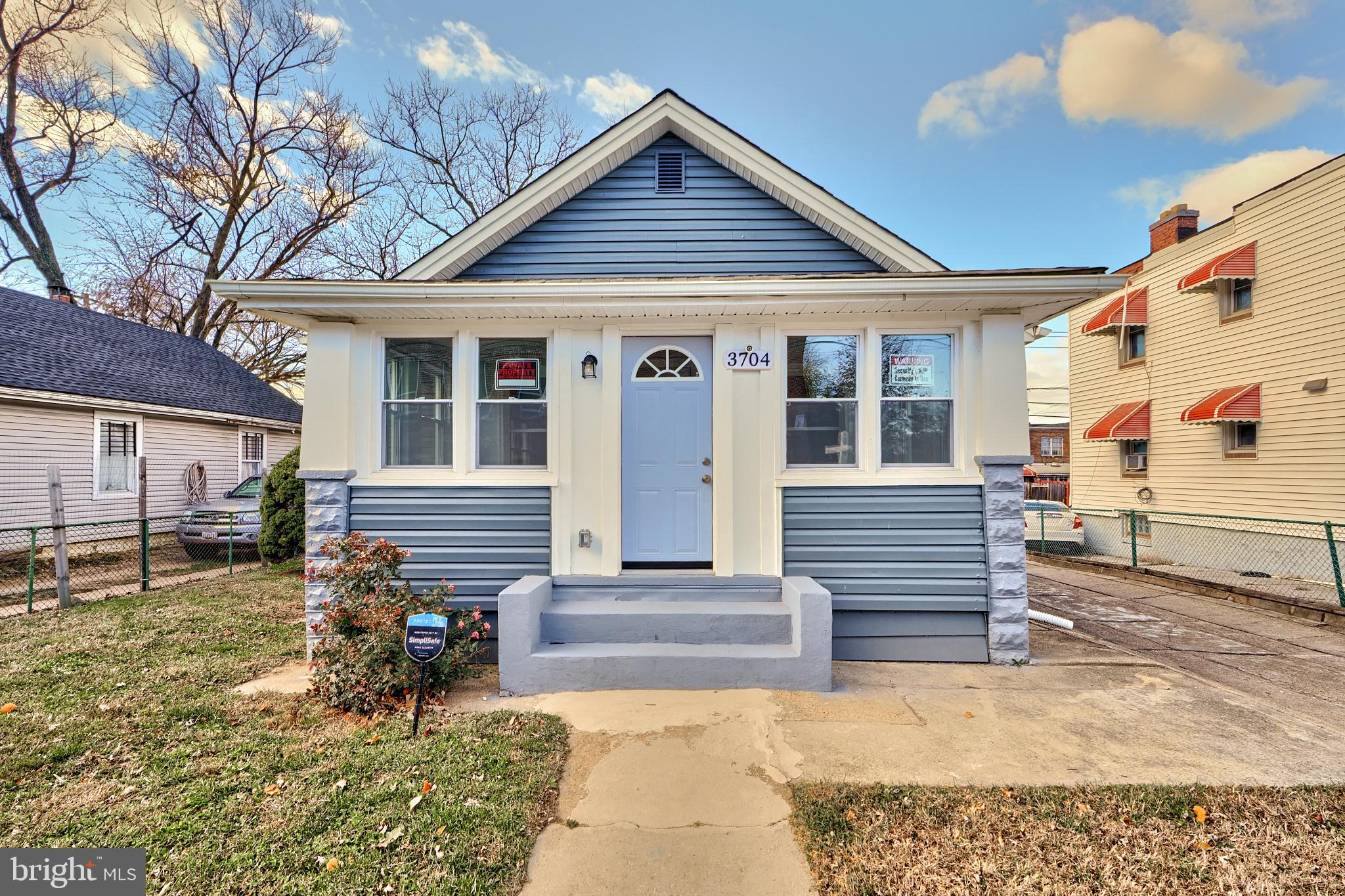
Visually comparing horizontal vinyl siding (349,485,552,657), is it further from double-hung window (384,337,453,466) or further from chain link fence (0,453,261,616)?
chain link fence (0,453,261,616)

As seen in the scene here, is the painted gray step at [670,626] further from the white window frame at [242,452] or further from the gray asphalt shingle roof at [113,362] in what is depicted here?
the white window frame at [242,452]

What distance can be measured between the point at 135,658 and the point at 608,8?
11441 millimetres

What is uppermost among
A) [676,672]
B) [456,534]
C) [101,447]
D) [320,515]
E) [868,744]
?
[101,447]

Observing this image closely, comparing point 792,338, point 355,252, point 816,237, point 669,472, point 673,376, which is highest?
point 355,252

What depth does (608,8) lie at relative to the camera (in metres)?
9.64

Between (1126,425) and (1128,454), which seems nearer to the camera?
(1126,425)

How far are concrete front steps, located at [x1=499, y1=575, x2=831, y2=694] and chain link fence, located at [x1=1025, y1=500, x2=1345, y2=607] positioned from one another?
758 cm

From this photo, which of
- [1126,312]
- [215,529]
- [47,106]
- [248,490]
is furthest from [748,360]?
[47,106]

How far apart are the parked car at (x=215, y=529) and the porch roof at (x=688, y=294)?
22.0 ft

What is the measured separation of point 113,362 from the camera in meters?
11.9

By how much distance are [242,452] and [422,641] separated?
14705 millimetres

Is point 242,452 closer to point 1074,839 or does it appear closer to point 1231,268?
point 1074,839

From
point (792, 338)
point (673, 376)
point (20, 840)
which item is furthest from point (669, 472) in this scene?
point (20, 840)

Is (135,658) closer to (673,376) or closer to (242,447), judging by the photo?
(673,376)
